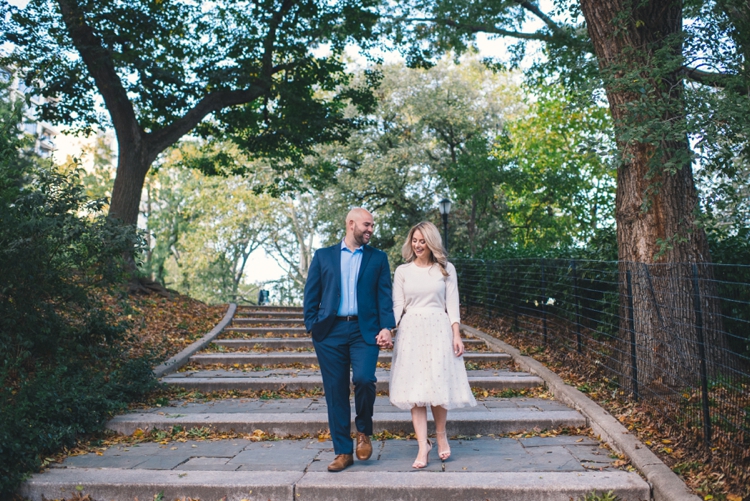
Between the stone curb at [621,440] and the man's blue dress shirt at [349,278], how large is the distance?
2.39m

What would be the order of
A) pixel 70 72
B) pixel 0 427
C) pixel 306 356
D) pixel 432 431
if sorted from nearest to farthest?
pixel 0 427 → pixel 432 431 → pixel 306 356 → pixel 70 72

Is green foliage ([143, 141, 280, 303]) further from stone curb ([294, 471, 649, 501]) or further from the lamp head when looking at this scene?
stone curb ([294, 471, 649, 501])

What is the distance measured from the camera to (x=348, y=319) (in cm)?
494

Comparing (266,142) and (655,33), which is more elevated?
(266,142)

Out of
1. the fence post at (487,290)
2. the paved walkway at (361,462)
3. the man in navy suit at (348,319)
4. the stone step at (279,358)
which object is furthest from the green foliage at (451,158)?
the man in navy suit at (348,319)

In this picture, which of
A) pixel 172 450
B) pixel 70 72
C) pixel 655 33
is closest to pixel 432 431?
pixel 172 450

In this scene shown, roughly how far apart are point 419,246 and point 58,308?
4.85 m

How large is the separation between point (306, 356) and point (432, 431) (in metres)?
3.95

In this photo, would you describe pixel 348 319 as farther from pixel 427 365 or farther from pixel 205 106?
pixel 205 106

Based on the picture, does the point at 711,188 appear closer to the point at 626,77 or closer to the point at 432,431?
the point at 626,77

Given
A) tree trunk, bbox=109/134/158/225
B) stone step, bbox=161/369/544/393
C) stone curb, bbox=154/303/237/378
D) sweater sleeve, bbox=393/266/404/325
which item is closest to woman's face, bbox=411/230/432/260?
sweater sleeve, bbox=393/266/404/325

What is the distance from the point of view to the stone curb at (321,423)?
20.4 feet

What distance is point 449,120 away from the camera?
85.9 ft

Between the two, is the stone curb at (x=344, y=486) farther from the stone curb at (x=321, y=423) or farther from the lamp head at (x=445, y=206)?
the lamp head at (x=445, y=206)
